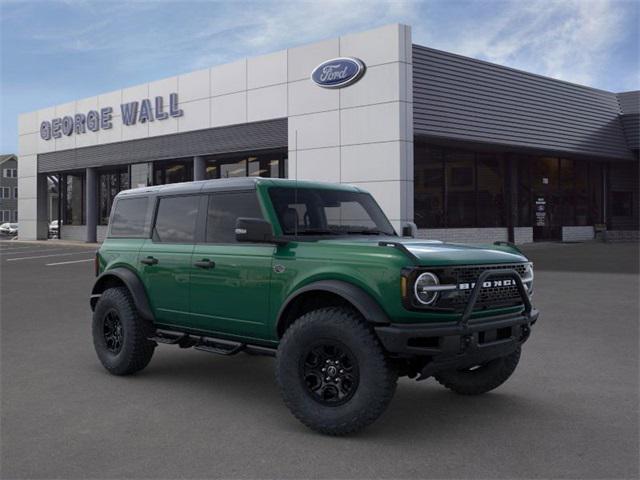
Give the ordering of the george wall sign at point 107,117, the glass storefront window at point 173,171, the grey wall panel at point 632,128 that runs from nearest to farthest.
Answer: the george wall sign at point 107,117 < the grey wall panel at point 632,128 < the glass storefront window at point 173,171

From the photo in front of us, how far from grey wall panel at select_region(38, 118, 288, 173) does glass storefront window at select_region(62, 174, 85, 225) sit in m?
1.91

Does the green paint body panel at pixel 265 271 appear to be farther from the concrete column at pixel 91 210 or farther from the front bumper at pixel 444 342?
the concrete column at pixel 91 210

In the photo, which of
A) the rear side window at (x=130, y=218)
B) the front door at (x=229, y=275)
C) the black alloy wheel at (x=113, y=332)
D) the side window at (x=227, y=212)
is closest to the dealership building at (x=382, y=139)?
the rear side window at (x=130, y=218)

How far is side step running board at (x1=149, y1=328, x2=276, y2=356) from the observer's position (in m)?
5.33

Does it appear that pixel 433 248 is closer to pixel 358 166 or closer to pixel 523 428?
pixel 523 428

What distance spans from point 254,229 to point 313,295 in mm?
676

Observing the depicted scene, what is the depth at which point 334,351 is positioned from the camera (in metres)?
4.63

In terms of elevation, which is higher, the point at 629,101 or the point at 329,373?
the point at 629,101

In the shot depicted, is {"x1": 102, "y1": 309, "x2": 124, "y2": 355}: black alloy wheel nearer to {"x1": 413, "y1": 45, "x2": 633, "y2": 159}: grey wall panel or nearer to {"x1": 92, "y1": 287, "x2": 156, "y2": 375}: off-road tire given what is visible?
{"x1": 92, "y1": 287, "x2": 156, "y2": 375}: off-road tire

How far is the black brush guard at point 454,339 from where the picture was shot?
4.30 metres

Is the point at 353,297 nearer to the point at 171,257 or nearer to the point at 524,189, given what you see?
the point at 171,257

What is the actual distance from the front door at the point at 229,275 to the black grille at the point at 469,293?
55.8 inches

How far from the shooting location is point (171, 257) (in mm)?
6031

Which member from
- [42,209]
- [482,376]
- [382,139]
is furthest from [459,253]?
[42,209]
